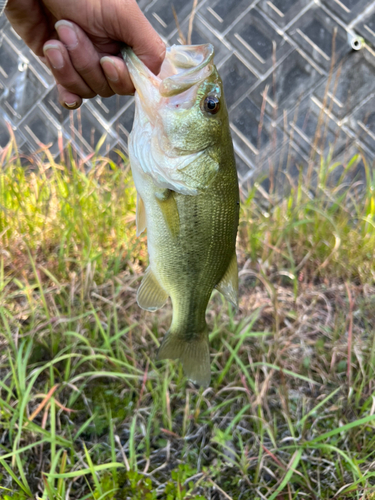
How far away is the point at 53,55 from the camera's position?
133 cm

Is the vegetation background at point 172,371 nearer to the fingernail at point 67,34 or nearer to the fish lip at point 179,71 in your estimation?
→ the fingernail at point 67,34

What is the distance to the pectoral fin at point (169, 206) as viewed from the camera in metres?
1.18

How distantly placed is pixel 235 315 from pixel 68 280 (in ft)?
3.45

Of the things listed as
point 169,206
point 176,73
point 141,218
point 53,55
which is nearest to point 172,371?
point 141,218

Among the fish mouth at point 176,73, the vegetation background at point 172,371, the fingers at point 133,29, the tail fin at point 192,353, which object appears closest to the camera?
the fish mouth at point 176,73

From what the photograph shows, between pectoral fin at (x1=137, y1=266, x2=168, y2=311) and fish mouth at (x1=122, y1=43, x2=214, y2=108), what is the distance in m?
0.58

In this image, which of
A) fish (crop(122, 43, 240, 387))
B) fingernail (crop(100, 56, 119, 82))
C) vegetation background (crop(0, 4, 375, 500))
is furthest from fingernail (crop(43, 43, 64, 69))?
vegetation background (crop(0, 4, 375, 500))

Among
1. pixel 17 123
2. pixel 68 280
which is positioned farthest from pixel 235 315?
pixel 17 123

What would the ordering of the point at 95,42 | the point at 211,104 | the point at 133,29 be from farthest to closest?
1. the point at 95,42
2. the point at 133,29
3. the point at 211,104

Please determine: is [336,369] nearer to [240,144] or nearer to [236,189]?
[236,189]

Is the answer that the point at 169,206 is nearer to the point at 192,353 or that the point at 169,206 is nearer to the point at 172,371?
the point at 192,353

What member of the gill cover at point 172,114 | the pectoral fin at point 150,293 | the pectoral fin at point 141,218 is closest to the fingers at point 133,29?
the gill cover at point 172,114

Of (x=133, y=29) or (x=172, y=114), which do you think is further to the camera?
(x=133, y=29)

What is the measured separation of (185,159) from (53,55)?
65cm
